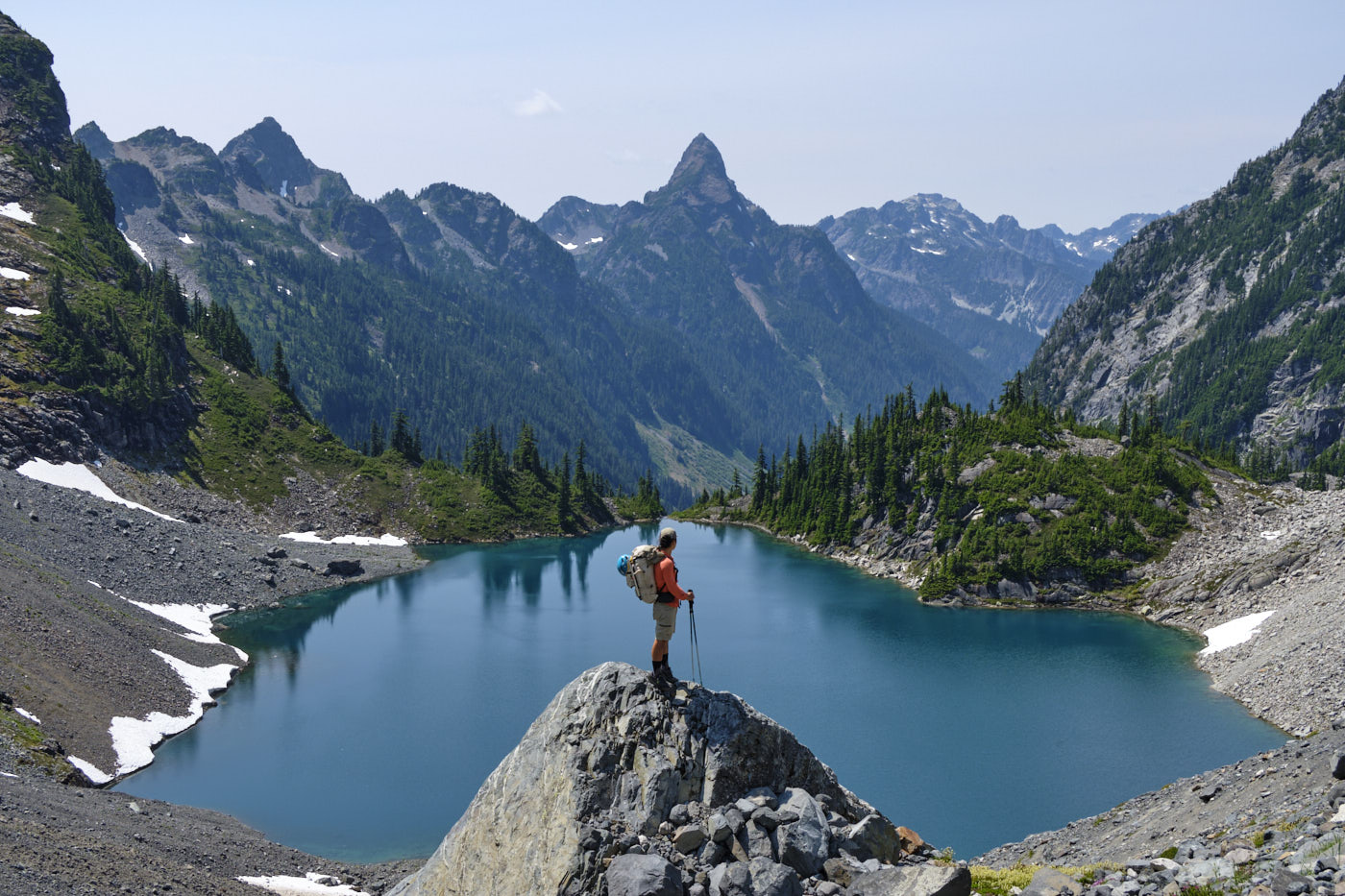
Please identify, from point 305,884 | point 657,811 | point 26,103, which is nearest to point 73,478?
point 305,884

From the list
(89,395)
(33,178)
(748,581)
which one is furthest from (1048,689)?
(33,178)

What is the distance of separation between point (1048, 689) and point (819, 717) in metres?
22.2

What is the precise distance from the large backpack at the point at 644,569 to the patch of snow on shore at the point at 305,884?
2620cm

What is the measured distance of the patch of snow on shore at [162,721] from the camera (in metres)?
53.6

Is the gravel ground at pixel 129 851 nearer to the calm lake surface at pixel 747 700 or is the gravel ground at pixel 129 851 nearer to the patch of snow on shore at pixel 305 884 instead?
the patch of snow on shore at pixel 305 884

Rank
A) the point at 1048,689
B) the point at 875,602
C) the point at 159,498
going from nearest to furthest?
the point at 1048,689, the point at 875,602, the point at 159,498

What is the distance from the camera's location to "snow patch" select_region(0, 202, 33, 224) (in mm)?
154375

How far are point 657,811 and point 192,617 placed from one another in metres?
80.6

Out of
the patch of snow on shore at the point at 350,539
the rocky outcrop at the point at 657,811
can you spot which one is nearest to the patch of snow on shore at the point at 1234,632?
the rocky outcrop at the point at 657,811

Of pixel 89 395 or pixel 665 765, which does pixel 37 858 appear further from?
pixel 89 395

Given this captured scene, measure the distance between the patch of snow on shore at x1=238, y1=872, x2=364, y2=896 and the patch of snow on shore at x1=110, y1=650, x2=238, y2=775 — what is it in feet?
65.9

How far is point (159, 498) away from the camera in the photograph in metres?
120

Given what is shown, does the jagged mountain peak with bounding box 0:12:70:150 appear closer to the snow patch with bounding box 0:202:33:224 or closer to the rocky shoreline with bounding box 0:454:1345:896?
the snow patch with bounding box 0:202:33:224

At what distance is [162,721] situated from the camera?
5975cm
